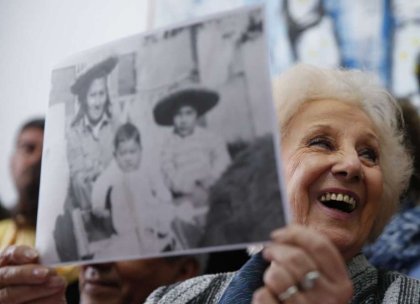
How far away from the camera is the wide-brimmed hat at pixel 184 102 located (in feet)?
2.56

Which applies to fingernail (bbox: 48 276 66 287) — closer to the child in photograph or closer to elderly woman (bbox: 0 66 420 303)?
elderly woman (bbox: 0 66 420 303)

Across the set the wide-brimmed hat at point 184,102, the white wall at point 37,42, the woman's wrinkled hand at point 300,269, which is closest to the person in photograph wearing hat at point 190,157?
the wide-brimmed hat at point 184,102

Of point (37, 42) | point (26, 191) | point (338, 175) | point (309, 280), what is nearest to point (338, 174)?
point (338, 175)

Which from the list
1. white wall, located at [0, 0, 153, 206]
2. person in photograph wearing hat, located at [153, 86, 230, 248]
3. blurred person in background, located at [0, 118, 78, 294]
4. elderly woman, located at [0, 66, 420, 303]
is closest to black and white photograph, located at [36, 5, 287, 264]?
person in photograph wearing hat, located at [153, 86, 230, 248]

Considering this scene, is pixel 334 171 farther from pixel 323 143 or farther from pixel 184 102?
pixel 184 102

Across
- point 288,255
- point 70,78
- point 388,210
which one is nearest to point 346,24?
point 388,210

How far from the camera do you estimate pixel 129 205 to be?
83 cm

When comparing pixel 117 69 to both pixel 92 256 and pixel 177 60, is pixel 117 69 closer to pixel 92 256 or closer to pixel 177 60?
pixel 177 60

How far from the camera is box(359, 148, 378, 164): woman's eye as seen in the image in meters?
1.19

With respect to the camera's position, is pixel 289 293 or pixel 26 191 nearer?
pixel 289 293

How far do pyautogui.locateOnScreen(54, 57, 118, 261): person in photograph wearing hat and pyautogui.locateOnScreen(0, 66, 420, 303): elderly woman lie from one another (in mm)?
107

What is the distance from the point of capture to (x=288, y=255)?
73cm

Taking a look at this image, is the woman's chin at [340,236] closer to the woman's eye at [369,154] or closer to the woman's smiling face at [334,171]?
the woman's smiling face at [334,171]

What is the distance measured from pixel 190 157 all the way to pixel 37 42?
2.15 metres
